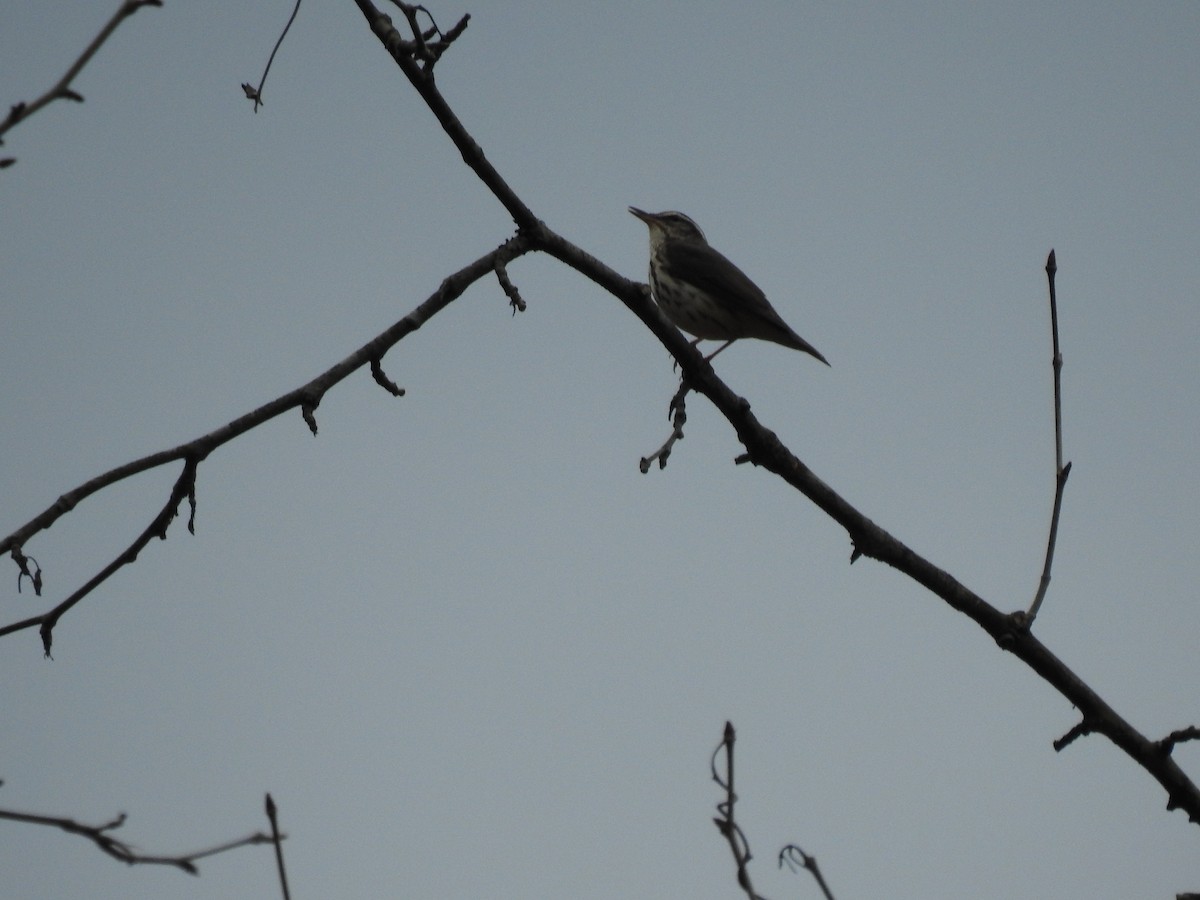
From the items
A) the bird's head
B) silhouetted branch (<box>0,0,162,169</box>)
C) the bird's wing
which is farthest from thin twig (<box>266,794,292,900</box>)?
the bird's head

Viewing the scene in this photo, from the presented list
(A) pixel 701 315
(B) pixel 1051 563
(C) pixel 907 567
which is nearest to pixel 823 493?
(C) pixel 907 567

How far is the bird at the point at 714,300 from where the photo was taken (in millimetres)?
9633

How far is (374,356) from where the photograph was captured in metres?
3.66

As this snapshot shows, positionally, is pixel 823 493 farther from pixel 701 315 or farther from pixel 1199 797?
pixel 701 315

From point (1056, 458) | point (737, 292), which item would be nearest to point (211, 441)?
point (1056, 458)

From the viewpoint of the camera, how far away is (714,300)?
9.73 metres

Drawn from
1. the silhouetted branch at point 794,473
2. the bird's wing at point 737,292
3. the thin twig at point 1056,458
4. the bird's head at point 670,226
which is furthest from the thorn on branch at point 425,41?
the bird's head at point 670,226

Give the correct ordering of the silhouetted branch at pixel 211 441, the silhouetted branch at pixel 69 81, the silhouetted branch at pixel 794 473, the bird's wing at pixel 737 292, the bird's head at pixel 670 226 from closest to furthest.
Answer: the silhouetted branch at pixel 69 81
the silhouetted branch at pixel 211 441
the silhouetted branch at pixel 794 473
the bird's wing at pixel 737 292
the bird's head at pixel 670 226

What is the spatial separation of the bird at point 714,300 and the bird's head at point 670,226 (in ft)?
2.09

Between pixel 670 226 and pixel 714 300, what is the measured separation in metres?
1.87

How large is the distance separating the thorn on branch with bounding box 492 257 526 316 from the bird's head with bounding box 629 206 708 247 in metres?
7.31

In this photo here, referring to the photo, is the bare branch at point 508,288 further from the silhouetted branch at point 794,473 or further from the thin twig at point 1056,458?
the thin twig at point 1056,458

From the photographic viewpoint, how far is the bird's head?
11.2 metres

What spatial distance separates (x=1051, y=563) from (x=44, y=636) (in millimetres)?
2729
